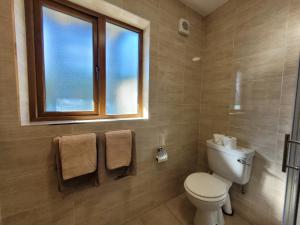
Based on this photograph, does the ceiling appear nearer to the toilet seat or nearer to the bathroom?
the bathroom

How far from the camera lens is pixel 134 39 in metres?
1.45

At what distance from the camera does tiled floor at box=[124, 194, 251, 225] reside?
1.39 m

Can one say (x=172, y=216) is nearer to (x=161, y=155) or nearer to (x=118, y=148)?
(x=161, y=155)

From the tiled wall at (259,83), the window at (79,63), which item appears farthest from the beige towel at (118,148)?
the tiled wall at (259,83)

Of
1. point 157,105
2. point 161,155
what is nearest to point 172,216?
point 161,155

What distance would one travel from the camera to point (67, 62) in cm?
112

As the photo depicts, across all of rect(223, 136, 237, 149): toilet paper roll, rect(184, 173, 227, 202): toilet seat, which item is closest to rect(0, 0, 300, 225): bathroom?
rect(223, 136, 237, 149): toilet paper roll

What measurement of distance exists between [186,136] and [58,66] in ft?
5.12

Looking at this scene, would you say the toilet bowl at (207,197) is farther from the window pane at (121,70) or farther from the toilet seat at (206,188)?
the window pane at (121,70)

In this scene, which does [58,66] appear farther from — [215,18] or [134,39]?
[215,18]

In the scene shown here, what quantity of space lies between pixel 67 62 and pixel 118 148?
839 millimetres

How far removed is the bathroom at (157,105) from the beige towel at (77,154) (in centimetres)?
7

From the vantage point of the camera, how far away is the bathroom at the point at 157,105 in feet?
2.97

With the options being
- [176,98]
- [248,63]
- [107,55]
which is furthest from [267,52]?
[107,55]
